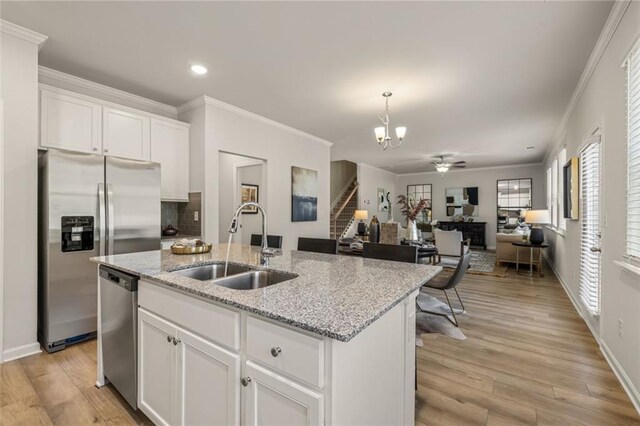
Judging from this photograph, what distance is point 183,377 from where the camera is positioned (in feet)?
4.73

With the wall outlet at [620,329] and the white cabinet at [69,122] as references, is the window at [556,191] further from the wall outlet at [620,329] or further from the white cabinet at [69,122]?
the white cabinet at [69,122]

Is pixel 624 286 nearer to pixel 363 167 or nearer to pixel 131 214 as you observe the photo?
pixel 131 214

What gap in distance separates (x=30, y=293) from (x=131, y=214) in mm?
989

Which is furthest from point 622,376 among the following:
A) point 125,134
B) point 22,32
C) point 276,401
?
point 22,32

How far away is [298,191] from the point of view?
16.8 ft

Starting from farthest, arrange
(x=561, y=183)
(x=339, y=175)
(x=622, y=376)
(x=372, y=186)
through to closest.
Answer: (x=339, y=175) → (x=372, y=186) → (x=561, y=183) → (x=622, y=376)

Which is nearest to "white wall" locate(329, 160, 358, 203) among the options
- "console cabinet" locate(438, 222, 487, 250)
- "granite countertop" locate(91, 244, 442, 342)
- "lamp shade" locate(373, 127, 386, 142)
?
"console cabinet" locate(438, 222, 487, 250)

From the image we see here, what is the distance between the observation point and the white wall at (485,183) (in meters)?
8.88

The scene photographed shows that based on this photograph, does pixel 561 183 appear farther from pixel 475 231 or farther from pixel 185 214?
pixel 185 214

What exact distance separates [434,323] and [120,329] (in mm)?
2877

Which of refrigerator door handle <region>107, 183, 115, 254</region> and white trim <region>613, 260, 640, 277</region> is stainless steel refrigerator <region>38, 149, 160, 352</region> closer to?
refrigerator door handle <region>107, 183, 115, 254</region>

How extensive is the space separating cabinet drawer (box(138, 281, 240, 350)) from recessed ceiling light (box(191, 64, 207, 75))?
2198 mm

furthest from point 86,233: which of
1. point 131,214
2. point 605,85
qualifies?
point 605,85

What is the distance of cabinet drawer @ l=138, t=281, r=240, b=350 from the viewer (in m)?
1.23
